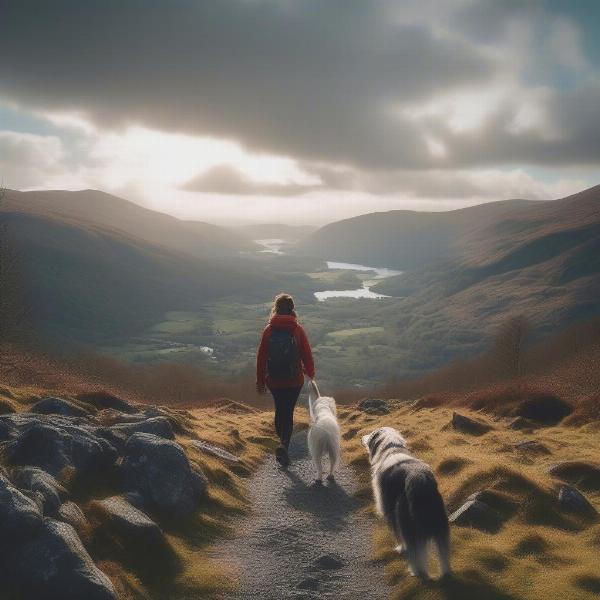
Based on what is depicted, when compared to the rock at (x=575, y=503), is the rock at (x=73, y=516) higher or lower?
higher

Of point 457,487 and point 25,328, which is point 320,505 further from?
point 25,328

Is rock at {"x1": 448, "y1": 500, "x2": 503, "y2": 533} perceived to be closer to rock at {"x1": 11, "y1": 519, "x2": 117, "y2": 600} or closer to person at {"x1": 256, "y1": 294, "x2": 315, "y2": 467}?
person at {"x1": 256, "y1": 294, "x2": 315, "y2": 467}

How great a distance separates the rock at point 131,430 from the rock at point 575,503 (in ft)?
32.3

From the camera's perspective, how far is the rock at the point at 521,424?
2211 cm

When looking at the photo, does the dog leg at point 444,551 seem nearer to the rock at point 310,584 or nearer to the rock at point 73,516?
the rock at point 310,584

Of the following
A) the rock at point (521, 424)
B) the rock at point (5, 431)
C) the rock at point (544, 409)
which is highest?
the rock at point (5, 431)

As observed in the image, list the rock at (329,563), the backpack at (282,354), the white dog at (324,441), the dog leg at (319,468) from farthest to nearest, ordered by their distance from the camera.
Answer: the backpack at (282,354) < the dog leg at (319,468) < the white dog at (324,441) < the rock at (329,563)

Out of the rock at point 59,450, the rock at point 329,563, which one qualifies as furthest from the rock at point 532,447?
the rock at point 59,450

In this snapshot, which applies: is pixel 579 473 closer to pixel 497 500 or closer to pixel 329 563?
pixel 497 500

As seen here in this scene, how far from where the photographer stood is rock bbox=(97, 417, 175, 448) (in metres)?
12.6

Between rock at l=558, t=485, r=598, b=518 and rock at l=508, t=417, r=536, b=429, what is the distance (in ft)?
35.0

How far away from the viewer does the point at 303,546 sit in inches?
418

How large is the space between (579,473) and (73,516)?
477 inches

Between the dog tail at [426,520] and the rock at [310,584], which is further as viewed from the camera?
the rock at [310,584]
